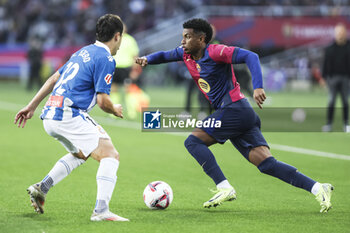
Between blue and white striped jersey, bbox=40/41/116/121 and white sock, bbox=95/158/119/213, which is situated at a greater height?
blue and white striped jersey, bbox=40/41/116/121

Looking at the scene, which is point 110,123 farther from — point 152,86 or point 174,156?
point 152,86

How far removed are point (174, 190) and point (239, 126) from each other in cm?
152

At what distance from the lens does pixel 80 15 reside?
110 ft

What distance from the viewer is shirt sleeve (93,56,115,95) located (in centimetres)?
555

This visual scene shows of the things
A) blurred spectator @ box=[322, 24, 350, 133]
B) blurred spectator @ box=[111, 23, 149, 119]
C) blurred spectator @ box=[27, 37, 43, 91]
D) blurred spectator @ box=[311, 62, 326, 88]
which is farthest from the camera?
blurred spectator @ box=[311, 62, 326, 88]

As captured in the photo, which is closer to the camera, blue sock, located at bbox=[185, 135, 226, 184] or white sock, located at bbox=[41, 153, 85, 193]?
white sock, located at bbox=[41, 153, 85, 193]

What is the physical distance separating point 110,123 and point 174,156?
520 centimetres

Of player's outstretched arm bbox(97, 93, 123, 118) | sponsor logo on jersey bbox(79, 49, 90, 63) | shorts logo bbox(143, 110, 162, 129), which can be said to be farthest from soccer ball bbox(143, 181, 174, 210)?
shorts logo bbox(143, 110, 162, 129)

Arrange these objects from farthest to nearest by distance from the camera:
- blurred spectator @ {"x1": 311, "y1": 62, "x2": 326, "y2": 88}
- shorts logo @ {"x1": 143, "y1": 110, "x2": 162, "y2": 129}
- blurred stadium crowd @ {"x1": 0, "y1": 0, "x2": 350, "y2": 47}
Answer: blurred stadium crowd @ {"x1": 0, "y1": 0, "x2": 350, "y2": 47} → blurred spectator @ {"x1": 311, "y1": 62, "x2": 326, "y2": 88} → shorts logo @ {"x1": 143, "y1": 110, "x2": 162, "y2": 129}

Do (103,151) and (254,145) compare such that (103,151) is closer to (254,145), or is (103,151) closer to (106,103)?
(106,103)

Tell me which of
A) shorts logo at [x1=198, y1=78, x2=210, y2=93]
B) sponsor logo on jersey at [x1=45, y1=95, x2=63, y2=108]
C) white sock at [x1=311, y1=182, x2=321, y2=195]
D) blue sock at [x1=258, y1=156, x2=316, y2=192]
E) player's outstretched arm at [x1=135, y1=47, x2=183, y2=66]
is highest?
player's outstretched arm at [x1=135, y1=47, x2=183, y2=66]

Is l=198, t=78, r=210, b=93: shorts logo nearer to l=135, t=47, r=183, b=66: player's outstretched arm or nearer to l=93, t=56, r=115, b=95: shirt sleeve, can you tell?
l=135, t=47, r=183, b=66: player's outstretched arm

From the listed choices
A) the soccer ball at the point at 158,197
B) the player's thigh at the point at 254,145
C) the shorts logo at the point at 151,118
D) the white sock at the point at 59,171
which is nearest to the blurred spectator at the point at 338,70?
the shorts logo at the point at 151,118

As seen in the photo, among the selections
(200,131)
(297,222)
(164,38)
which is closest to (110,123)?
(200,131)
